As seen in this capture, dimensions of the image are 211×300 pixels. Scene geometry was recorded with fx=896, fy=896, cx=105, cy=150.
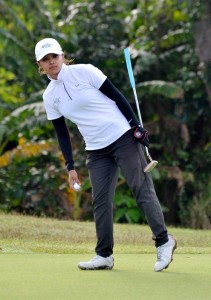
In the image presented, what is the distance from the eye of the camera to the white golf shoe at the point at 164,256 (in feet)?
22.8

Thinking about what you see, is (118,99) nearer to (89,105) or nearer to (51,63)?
(89,105)

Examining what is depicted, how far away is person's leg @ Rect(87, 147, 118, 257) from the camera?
7336mm

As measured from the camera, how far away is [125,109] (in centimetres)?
718

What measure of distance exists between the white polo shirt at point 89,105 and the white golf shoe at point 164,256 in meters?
0.94

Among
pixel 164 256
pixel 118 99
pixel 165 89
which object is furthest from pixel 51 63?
pixel 165 89

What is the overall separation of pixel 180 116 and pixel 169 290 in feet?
45.2

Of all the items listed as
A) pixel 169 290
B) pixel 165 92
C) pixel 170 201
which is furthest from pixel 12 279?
pixel 170 201

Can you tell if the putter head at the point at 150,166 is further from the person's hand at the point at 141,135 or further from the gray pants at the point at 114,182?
the person's hand at the point at 141,135

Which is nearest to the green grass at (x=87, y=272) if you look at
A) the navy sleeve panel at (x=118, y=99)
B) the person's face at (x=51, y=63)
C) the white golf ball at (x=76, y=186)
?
the white golf ball at (x=76, y=186)

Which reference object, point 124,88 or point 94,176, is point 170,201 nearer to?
point 124,88

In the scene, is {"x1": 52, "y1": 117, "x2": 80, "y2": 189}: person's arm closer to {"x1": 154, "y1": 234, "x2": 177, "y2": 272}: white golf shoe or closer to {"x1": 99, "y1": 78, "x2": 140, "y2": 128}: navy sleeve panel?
{"x1": 99, "y1": 78, "x2": 140, "y2": 128}: navy sleeve panel

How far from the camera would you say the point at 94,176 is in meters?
7.36

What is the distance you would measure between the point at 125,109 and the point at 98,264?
4.16 feet

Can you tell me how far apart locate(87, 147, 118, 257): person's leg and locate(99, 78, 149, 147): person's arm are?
35 cm
